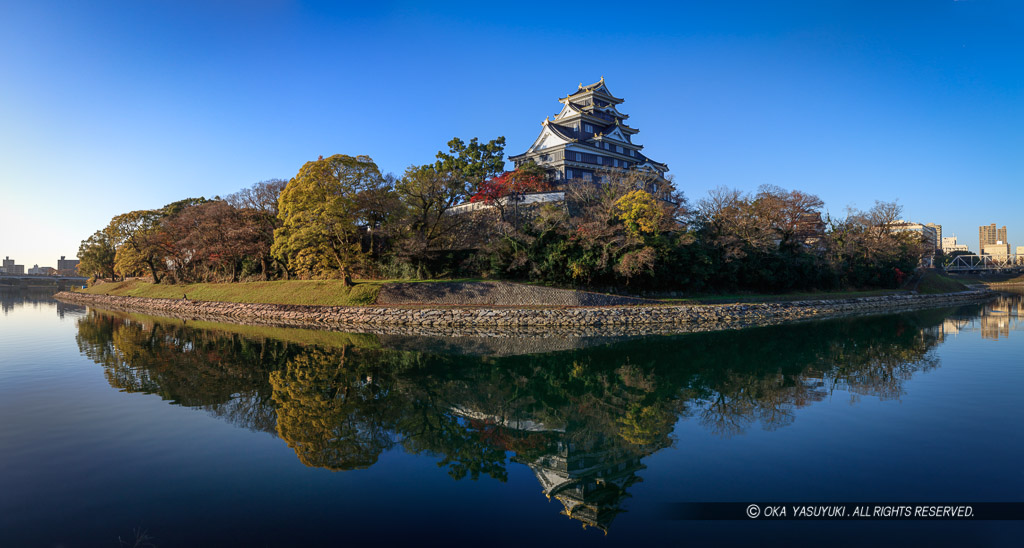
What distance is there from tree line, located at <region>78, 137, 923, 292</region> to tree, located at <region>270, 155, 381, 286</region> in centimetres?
7

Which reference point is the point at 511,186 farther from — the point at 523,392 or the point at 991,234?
the point at 991,234

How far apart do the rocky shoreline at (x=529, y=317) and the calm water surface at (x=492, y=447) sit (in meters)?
8.23

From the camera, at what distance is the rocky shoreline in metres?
21.7

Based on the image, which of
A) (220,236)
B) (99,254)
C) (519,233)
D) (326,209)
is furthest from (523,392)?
(99,254)

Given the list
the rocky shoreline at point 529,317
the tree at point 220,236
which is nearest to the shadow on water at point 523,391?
the rocky shoreline at point 529,317

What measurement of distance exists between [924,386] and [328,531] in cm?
1161

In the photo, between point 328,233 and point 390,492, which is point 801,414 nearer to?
point 390,492

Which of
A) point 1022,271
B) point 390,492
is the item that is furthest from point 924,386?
point 1022,271

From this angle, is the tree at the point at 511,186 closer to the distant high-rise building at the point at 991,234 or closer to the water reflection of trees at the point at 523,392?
the water reflection of trees at the point at 523,392

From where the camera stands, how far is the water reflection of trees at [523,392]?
6.38m

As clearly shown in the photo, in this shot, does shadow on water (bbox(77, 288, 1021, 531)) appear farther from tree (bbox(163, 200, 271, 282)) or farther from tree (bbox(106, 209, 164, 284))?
tree (bbox(106, 209, 164, 284))

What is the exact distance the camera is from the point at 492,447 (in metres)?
6.74

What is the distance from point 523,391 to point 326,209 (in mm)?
18898

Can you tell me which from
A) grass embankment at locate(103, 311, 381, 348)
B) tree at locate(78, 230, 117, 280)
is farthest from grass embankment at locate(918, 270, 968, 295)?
tree at locate(78, 230, 117, 280)
